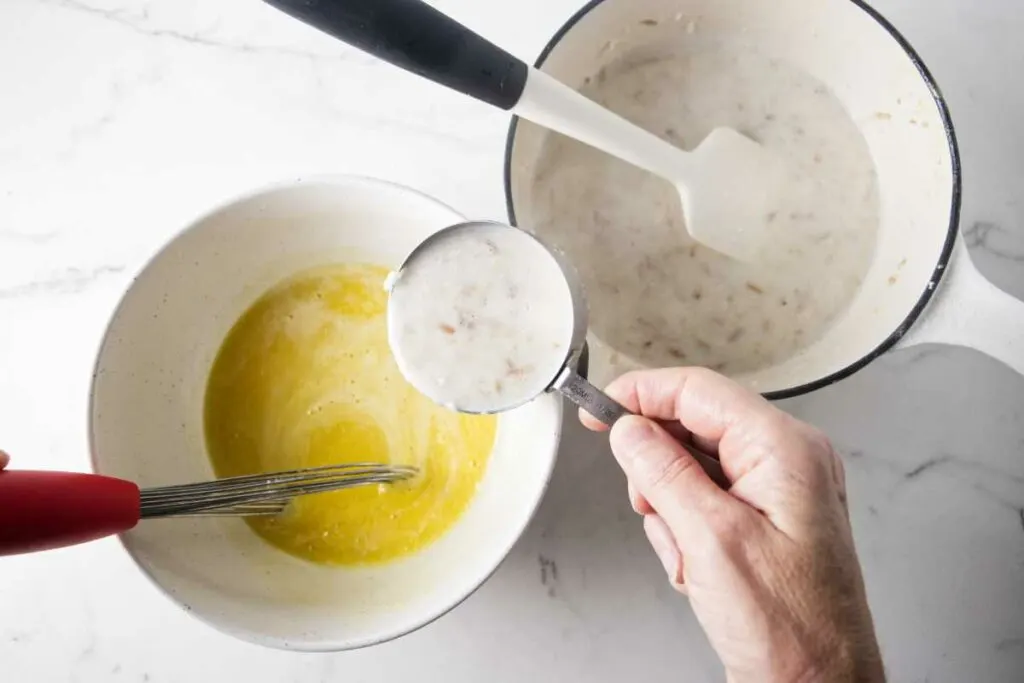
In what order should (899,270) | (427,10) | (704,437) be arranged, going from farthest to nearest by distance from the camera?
1. (899,270)
2. (704,437)
3. (427,10)

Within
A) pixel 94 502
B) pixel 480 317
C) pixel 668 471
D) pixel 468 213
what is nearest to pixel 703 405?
pixel 668 471

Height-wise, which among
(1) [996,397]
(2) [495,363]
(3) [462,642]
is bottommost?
(3) [462,642]

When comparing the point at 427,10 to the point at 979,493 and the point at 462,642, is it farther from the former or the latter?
the point at 979,493

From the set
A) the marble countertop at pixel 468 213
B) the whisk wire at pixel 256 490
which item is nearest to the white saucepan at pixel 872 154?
the marble countertop at pixel 468 213

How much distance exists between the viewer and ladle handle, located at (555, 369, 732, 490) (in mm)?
742

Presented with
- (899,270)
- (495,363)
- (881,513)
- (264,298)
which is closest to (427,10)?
(495,363)

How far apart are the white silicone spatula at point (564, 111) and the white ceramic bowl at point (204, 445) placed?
138mm

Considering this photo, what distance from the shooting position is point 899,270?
2.95 ft

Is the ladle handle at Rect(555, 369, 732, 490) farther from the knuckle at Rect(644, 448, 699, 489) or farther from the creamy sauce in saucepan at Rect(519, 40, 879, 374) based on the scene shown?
the creamy sauce in saucepan at Rect(519, 40, 879, 374)

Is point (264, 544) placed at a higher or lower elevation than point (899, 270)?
lower

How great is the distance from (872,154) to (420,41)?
1.85 ft

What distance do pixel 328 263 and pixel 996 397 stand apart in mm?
761

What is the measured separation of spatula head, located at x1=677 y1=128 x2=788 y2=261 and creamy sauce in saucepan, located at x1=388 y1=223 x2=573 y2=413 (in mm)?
246

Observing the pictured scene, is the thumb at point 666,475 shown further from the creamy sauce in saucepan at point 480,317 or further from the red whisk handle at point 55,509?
the red whisk handle at point 55,509
